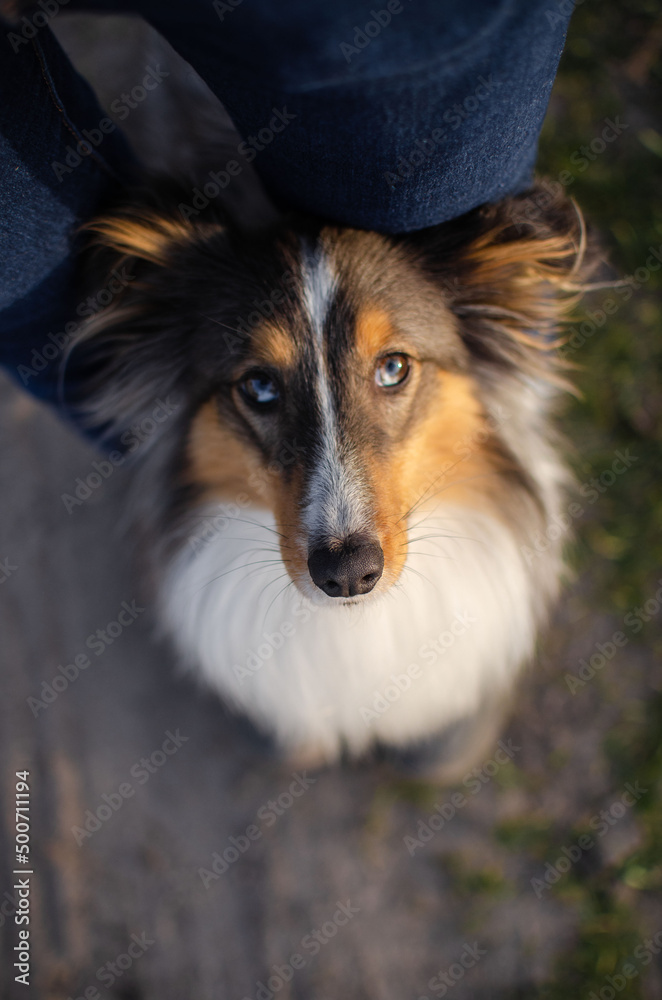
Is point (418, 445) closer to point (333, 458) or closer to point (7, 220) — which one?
point (333, 458)

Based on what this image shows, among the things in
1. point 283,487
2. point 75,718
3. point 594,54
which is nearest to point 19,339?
point 283,487

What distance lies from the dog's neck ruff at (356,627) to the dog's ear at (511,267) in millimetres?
576

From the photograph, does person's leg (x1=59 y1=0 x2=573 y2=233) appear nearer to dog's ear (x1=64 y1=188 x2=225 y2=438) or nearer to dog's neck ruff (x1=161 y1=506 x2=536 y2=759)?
dog's ear (x1=64 y1=188 x2=225 y2=438)

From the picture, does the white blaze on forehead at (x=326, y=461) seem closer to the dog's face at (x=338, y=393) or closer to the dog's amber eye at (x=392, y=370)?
the dog's face at (x=338, y=393)

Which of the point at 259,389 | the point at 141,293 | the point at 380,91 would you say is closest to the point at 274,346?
the point at 259,389

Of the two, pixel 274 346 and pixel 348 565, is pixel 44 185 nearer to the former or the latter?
pixel 274 346

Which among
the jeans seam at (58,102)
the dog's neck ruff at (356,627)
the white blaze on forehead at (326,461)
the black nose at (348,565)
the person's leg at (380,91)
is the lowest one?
the dog's neck ruff at (356,627)

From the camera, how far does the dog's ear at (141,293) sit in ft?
6.25

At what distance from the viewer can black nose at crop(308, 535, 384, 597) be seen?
174 centimetres

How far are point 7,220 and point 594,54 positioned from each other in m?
3.27

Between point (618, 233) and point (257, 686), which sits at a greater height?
point (618, 233)

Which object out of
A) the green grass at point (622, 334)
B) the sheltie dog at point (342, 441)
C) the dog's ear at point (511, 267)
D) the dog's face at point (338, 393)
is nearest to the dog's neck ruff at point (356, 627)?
the sheltie dog at point (342, 441)

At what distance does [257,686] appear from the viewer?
2428mm

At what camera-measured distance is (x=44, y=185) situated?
1.78 m
